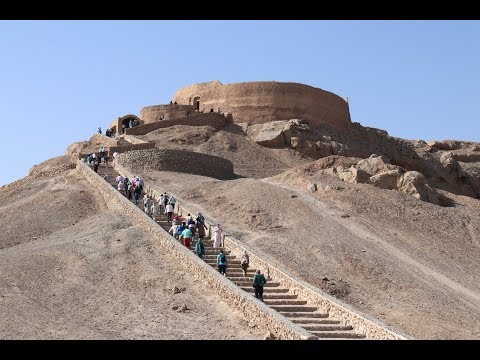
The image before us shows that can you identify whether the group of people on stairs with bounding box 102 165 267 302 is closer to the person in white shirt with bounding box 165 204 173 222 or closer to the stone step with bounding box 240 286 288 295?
the person in white shirt with bounding box 165 204 173 222

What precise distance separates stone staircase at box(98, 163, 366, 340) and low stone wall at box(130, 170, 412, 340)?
10cm

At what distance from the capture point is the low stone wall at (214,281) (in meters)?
13.2

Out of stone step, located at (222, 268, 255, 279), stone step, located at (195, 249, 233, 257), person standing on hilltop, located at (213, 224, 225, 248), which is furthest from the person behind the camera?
person standing on hilltop, located at (213, 224, 225, 248)

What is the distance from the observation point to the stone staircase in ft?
45.1

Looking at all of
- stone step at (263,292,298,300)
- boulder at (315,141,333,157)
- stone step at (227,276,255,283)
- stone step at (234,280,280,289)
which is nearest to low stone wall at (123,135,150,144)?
boulder at (315,141,333,157)

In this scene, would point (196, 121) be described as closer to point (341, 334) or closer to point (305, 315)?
point (305, 315)

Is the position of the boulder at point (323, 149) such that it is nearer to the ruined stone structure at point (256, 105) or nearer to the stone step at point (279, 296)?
the ruined stone structure at point (256, 105)

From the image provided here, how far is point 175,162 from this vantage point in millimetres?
32656

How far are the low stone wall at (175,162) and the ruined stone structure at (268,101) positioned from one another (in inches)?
404

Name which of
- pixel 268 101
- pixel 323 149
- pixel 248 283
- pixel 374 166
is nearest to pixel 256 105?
pixel 268 101

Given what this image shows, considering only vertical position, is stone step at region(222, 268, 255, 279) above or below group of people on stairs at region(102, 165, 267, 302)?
below
